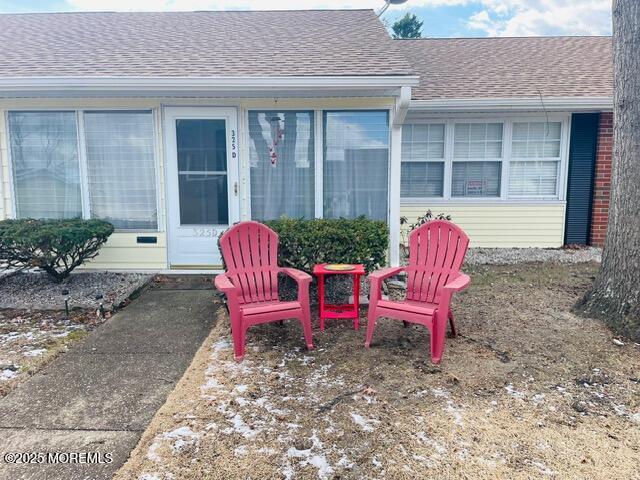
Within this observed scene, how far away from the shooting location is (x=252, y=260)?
402 centimetres

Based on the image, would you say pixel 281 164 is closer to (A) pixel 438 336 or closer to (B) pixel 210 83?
(B) pixel 210 83

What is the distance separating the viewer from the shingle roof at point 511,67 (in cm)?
721

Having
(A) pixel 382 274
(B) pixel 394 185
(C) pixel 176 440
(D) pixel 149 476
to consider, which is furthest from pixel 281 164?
(D) pixel 149 476

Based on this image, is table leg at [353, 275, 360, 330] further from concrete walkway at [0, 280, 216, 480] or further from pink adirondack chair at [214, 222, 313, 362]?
concrete walkway at [0, 280, 216, 480]

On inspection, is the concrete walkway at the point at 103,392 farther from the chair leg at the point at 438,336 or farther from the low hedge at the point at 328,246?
the chair leg at the point at 438,336

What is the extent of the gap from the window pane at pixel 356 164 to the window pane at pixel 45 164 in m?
3.24

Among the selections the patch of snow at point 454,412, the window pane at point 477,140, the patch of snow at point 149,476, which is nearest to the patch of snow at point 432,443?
the patch of snow at point 454,412

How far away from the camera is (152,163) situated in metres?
5.71

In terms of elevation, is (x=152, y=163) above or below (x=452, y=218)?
above

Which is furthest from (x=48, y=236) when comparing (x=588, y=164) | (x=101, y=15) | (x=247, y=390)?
(x=588, y=164)

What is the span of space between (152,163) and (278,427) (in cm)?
425

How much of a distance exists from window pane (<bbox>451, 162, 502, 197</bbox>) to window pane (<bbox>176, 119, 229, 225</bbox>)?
407 centimetres

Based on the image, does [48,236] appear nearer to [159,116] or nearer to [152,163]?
[152,163]

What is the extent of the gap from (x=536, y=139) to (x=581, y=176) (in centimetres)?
99
